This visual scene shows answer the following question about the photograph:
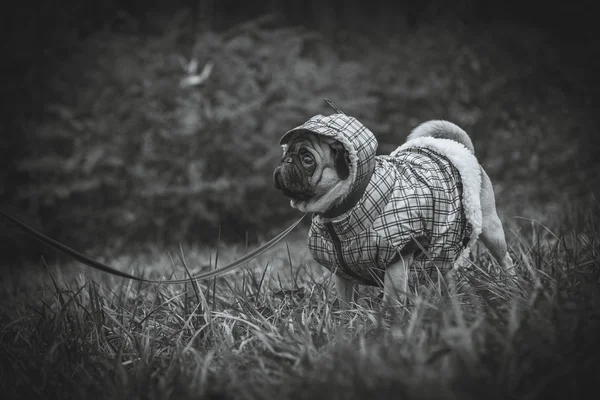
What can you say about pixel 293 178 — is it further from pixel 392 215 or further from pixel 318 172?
pixel 392 215

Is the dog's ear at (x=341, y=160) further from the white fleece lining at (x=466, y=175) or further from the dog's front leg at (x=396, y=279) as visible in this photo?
the white fleece lining at (x=466, y=175)

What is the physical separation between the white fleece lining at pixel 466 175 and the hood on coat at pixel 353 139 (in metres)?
0.61

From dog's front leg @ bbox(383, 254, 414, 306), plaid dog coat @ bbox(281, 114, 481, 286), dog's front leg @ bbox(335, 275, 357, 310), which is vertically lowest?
dog's front leg @ bbox(335, 275, 357, 310)

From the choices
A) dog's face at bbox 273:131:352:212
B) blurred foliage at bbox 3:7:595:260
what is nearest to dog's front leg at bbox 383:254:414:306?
dog's face at bbox 273:131:352:212

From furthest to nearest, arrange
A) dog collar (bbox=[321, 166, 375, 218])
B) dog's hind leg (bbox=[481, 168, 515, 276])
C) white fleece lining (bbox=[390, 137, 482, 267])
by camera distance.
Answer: dog's hind leg (bbox=[481, 168, 515, 276])
white fleece lining (bbox=[390, 137, 482, 267])
dog collar (bbox=[321, 166, 375, 218])

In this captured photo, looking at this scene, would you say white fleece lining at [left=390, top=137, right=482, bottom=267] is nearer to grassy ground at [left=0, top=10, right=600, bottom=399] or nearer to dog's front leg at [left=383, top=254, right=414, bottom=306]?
grassy ground at [left=0, top=10, right=600, bottom=399]

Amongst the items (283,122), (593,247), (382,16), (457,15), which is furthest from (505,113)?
(593,247)

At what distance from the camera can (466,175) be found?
8.68 ft

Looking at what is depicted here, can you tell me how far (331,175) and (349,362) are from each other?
3.40 feet

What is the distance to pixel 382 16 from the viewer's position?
8289mm

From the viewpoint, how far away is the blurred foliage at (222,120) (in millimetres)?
6273

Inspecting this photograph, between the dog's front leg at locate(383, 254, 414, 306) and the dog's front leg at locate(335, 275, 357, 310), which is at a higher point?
the dog's front leg at locate(383, 254, 414, 306)

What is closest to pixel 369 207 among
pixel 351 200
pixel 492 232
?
pixel 351 200

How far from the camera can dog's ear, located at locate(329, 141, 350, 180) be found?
2.29 metres
